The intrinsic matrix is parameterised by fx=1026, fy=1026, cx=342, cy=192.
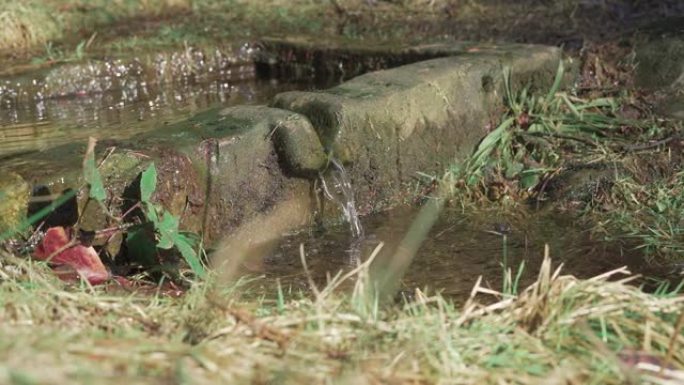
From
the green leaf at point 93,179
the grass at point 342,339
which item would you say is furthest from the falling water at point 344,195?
the grass at point 342,339

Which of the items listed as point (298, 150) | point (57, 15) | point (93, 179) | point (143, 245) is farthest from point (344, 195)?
point (57, 15)

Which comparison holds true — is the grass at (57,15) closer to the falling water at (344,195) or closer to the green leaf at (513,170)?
the falling water at (344,195)

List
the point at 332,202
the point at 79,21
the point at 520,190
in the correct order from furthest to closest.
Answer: the point at 79,21
the point at 520,190
the point at 332,202

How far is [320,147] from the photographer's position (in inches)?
142

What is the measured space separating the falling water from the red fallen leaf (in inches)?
42.6

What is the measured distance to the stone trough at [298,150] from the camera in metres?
3.06

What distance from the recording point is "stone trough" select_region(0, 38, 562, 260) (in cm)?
306

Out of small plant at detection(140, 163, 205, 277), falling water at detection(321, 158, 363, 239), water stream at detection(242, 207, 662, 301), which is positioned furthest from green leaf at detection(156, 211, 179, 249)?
falling water at detection(321, 158, 363, 239)

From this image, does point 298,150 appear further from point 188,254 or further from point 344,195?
point 188,254

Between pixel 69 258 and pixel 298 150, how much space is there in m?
0.99

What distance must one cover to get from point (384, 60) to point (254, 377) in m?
3.52

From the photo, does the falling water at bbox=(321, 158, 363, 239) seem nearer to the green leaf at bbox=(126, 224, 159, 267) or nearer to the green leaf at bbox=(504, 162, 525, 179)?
the green leaf at bbox=(504, 162, 525, 179)

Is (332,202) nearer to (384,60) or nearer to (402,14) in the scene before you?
(384,60)

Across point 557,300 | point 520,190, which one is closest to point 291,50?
point 520,190
